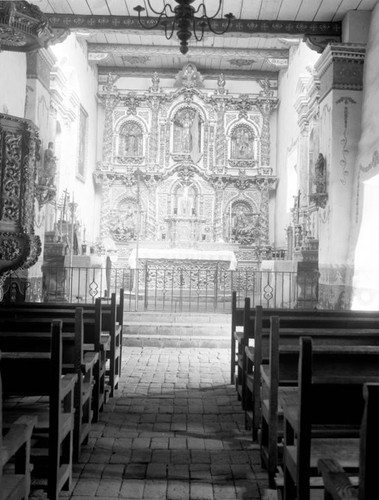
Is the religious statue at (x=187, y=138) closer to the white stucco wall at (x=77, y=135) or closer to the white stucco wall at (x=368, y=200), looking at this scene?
the white stucco wall at (x=77, y=135)

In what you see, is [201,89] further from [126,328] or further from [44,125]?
[126,328]

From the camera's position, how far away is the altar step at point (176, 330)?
7.93 meters

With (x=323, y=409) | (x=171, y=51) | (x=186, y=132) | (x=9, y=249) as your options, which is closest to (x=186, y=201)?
(x=186, y=132)

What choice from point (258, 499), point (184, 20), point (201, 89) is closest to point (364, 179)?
point (184, 20)

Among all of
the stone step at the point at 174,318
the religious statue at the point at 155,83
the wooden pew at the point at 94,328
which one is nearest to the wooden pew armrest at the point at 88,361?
the wooden pew at the point at 94,328

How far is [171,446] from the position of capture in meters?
3.61

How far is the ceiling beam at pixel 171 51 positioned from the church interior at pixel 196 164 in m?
0.05

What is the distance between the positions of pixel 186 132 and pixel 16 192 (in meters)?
10.7

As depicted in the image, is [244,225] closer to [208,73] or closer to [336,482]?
[208,73]

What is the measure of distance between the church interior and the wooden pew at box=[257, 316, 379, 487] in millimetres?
26

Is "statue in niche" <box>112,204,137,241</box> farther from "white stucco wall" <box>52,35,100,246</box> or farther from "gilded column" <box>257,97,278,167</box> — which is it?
"gilded column" <box>257,97,278,167</box>

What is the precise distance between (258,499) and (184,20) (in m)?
4.76

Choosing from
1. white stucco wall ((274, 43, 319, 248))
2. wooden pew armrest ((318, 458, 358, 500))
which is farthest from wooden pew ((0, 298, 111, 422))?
white stucco wall ((274, 43, 319, 248))

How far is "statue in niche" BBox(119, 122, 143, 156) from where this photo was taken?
16.4 meters
